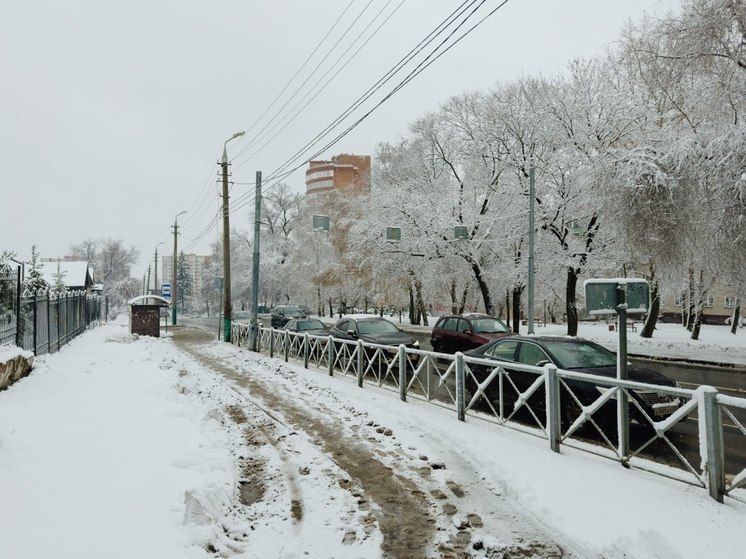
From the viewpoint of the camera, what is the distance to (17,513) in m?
3.91

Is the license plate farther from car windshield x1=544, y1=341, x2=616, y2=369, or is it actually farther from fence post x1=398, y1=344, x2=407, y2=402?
fence post x1=398, y1=344, x2=407, y2=402

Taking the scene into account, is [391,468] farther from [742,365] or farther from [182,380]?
[742,365]

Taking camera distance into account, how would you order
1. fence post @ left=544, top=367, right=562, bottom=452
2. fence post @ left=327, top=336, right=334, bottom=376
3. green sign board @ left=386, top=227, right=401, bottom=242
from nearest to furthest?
fence post @ left=544, top=367, right=562, bottom=452
fence post @ left=327, top=336, right=334, bottom=376
green sign board @ left=386, top=227, right=401, bottom=242

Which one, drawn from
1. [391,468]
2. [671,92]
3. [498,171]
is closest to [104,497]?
[391,468]

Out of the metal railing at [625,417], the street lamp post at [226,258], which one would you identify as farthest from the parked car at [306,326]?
the metal railing at [625,417]

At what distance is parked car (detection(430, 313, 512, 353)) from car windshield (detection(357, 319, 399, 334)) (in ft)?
6.36

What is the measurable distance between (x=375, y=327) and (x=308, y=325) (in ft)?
12.6

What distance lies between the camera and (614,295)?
6.61m

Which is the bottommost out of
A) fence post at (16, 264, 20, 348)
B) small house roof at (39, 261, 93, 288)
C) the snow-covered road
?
the snow-covered road

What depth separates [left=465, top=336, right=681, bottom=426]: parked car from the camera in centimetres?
687

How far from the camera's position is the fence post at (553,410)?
6309 millimetres

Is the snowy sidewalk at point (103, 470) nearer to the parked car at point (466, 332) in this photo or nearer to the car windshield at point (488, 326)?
the parked car at point (466, 332)

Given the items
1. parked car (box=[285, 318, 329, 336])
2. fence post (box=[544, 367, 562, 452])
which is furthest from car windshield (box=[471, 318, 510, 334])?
fence post (box=[544, 367, 562, 452])

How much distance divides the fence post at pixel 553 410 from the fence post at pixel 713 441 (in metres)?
1.84
